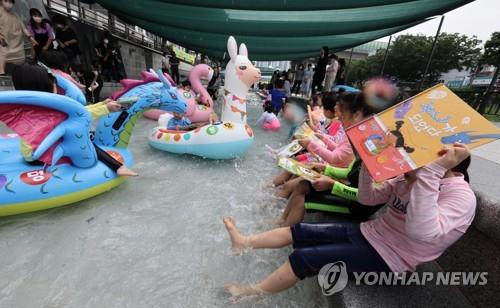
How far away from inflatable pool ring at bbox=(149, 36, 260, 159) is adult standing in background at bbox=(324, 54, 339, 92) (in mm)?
4890

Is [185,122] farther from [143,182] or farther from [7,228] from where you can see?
[7,228]

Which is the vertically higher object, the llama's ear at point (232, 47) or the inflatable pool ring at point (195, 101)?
the llama's ear at point (232, 47)

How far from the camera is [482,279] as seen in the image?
136 cm

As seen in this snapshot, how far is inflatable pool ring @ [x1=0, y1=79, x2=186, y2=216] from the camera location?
198 centimetres

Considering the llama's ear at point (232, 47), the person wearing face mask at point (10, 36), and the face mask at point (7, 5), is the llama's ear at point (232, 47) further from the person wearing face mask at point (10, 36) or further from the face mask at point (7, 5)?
the face mask at point (7, 5)

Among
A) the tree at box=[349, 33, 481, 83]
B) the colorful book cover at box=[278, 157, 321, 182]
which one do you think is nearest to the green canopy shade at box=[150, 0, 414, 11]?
the colorful book cover at box=[278, 157, 321, 182]

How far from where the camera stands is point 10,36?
5.20 metres

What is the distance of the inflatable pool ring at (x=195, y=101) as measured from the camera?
585 centimetres

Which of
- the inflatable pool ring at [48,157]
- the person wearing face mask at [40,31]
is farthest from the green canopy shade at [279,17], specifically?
the inflatable pool ring at [48,157]

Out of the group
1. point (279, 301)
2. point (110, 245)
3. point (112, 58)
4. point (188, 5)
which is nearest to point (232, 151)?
point (110, 245)

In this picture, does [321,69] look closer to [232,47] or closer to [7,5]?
[232,47]

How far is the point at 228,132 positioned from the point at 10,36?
531 centimetres

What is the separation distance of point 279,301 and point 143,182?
7.24ft

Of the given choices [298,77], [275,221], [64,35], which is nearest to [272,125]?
[275,221]
